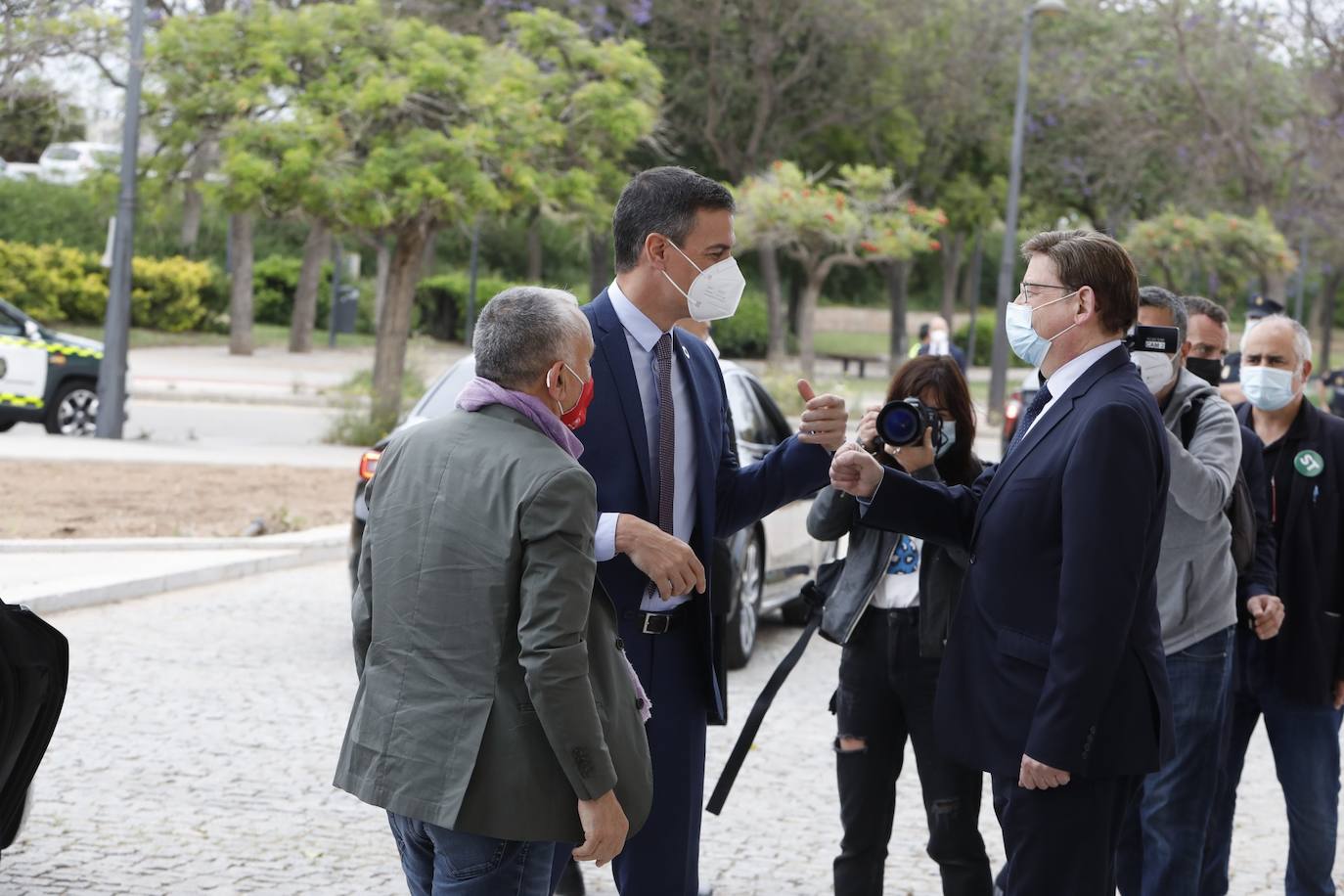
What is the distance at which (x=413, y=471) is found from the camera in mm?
3084

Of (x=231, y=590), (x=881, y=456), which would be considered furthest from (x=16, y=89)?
(x=881, y=456)

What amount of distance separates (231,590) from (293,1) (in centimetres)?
2448

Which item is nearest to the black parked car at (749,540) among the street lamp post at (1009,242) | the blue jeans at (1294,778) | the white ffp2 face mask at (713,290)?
the blue jeans at (1294,778)

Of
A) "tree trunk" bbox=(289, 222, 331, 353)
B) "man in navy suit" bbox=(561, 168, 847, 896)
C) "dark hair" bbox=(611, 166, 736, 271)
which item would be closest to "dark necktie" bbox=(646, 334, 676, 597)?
"man in navy suit" bbox=(561, 168, 847, 896)

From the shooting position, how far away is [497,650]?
9.75 ft

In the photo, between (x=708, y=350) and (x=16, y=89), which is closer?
(x=708, y=350)

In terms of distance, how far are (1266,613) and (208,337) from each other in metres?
37.6

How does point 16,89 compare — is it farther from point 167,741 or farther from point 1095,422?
point 1095,422

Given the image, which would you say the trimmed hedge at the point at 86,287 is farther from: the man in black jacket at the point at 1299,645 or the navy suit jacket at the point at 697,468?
the navy suit jacket at the point at 697,468

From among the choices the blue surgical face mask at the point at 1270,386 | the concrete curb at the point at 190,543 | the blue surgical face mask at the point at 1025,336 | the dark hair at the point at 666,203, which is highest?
the dark hair at the point at 666,203

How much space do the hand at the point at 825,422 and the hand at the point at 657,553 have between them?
2.00 ft

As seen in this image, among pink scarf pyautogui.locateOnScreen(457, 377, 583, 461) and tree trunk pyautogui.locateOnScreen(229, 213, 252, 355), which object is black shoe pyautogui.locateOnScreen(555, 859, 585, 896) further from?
tree trunk pyautogui.locateOnScreen(229, 213, 252, 355)

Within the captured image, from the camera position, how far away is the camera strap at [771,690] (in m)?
4.46

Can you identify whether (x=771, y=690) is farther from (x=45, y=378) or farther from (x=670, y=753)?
(x=45, y=378)
